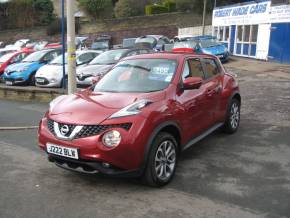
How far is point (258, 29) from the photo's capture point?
22672 millimetres

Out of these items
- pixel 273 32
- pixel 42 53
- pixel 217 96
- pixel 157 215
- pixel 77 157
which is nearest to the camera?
pixel 157 215

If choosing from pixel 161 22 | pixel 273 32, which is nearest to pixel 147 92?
pixel 273 32

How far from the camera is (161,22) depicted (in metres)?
43.9

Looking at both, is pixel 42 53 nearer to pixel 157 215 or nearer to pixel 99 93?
pixel 99 93

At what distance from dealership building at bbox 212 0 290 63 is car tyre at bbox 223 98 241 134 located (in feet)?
46.4

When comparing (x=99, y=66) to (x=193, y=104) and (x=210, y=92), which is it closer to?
(x=210, y=92)

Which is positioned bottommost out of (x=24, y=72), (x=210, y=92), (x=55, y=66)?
(x=24, y=72)

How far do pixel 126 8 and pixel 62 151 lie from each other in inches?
1829

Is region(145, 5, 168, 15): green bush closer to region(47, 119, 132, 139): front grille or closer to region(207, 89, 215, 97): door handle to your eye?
region(207, 89, 215, 97): door handle

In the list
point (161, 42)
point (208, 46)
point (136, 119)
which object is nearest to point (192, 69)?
point (136, 119)

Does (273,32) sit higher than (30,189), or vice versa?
(273,32)

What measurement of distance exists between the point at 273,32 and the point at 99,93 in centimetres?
1786

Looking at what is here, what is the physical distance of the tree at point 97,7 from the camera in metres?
49.7

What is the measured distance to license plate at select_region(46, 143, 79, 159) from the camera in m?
4.47
